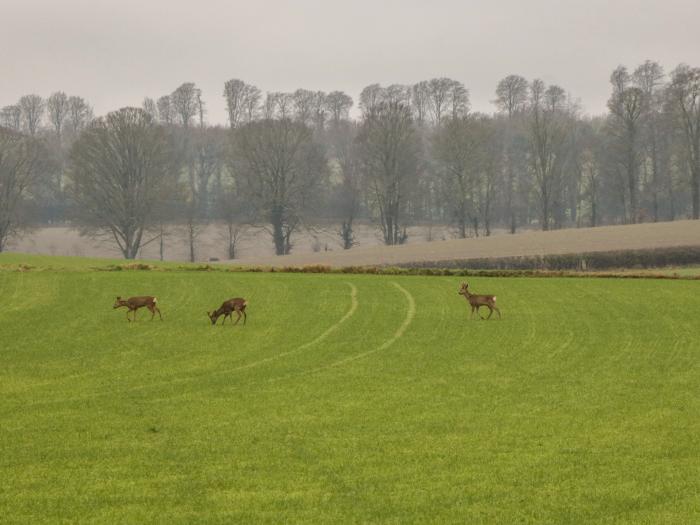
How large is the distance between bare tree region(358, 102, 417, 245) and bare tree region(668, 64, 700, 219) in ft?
95.7

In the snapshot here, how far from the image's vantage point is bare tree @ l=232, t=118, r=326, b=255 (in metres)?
96.1

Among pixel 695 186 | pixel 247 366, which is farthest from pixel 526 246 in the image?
pixel 247 366

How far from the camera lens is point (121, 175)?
89.2 m

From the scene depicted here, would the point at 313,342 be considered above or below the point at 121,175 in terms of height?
below

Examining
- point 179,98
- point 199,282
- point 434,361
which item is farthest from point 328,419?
point 179,98

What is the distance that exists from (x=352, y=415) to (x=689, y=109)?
90.2 m

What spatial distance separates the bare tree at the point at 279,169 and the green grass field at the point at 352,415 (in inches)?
2485

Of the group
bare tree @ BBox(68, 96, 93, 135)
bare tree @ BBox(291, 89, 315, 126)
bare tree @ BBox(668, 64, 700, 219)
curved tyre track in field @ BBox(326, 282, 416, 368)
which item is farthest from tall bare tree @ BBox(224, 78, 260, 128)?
curved tyre track in field @ BBox(326, 282, 416, 368)

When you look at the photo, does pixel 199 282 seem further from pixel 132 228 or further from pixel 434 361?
pixel 132 228

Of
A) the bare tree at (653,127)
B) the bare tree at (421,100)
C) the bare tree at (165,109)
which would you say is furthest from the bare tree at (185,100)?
the bare tree at (653,127)

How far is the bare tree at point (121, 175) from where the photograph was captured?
286 feet

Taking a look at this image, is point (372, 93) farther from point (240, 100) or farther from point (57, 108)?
point (57, 108)

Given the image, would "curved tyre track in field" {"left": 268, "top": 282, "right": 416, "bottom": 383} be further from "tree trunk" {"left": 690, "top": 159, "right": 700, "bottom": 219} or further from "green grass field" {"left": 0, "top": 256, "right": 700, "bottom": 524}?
"tree trunk" {"left": 690, "top": 159, "right": 700, "bottom": 219}

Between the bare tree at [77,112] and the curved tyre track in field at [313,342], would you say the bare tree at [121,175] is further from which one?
the bare tree at [77,112]
